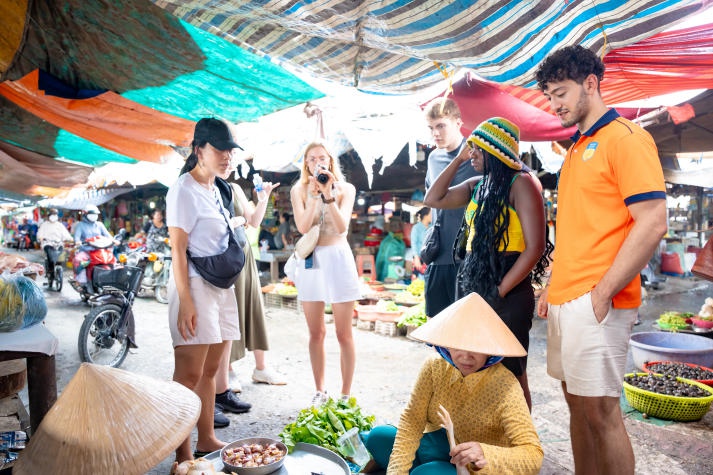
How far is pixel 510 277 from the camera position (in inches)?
93.0

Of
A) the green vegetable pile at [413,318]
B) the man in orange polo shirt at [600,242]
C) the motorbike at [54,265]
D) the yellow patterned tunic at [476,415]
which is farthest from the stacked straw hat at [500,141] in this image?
the motorbike at [54,265]

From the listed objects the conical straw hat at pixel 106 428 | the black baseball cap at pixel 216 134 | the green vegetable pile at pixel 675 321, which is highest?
the black baseball cap at pixel 216 134

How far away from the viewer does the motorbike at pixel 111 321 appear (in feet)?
17.0

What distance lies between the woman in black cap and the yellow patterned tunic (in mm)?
1299

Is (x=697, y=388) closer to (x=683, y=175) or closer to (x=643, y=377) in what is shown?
(x=643, y=377)

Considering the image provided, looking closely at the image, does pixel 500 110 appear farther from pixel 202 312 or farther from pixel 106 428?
pixel 106 428

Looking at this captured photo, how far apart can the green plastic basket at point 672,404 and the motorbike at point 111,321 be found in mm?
5205

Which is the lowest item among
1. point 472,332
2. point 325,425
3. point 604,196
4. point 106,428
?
point 325,425

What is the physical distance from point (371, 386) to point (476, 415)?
2.65m

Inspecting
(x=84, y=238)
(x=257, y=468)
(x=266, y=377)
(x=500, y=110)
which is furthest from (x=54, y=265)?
(x=257, y=468)

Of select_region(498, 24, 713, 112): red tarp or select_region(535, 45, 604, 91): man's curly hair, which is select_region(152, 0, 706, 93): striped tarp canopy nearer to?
select_region(535, 45, 604, 91): man's curly hair

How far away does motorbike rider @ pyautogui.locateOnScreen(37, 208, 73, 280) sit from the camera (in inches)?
444

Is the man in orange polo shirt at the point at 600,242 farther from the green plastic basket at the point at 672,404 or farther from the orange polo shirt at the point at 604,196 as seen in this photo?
the green plastic basket at the point at 672,404

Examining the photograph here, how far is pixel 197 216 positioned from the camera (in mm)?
2660
